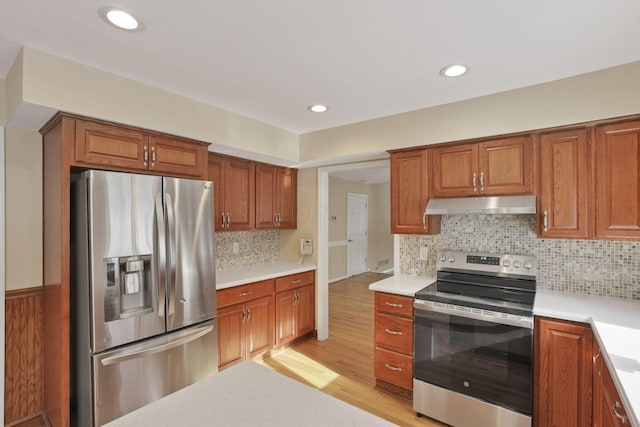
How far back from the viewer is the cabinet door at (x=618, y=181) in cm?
200

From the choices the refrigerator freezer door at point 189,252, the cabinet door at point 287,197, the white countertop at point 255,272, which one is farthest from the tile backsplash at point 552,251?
the refrigerator freezer door at point 189,252

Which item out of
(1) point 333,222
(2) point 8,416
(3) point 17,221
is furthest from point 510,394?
(1) point 333,222

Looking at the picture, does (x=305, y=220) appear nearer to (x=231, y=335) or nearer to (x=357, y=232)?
(x=231, y=335)

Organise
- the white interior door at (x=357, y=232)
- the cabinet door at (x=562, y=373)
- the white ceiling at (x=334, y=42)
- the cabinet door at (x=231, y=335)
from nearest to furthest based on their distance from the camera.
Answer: the white ceiling at (x=334, y=42) < the cabinet door at (x=562, y=373) < the cabinet door at (x=231, y=335) < the white interior door at (x=357, y=232)

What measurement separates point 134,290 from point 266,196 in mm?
1818

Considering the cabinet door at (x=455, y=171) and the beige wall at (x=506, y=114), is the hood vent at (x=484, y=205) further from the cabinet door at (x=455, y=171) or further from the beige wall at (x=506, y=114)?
the beige wall at (x=506, y=114)

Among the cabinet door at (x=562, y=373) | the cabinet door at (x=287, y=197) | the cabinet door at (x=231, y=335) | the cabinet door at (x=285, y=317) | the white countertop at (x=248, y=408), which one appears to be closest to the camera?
the white countertop at (x=248, y=408)

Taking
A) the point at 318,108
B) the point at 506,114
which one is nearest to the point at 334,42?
the point at 318,108

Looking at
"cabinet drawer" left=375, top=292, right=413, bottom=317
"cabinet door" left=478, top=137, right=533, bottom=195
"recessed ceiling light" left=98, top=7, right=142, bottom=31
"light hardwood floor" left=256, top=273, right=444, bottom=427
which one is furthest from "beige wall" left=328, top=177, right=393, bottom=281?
"recessed ceiling light" left=98, top=7, right=142, bottom=31

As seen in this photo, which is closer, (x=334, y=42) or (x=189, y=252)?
(x=334, y=42)

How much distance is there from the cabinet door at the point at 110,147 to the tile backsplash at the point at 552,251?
2.54 meters

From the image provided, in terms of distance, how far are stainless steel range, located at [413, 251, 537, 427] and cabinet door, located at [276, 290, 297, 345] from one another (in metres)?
1.53

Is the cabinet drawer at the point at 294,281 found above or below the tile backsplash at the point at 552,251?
below

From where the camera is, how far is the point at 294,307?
362 cm
